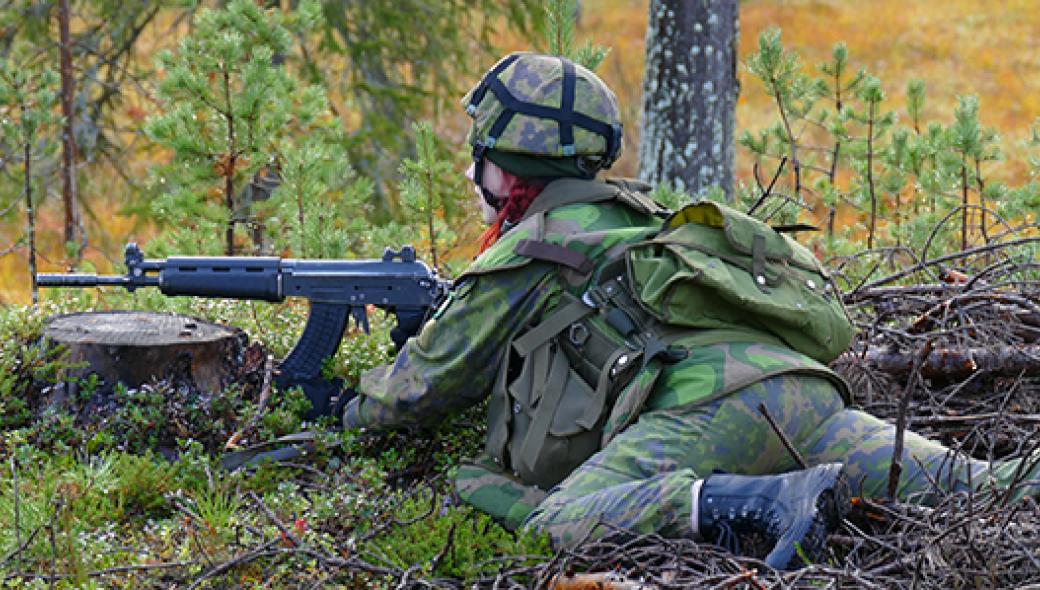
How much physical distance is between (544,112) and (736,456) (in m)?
1.44

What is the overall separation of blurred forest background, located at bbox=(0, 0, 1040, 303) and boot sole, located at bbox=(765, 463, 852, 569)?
3181mm

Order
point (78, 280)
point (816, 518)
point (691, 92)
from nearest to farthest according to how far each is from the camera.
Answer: point (816, 518) < point (78, 280) < point (691, 92)

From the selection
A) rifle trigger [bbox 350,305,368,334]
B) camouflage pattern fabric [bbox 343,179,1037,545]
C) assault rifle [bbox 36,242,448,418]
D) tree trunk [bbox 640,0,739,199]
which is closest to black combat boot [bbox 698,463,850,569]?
camouflage pattern fabric [bbox 343,179,1037,545]

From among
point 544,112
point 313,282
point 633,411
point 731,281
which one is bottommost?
point 633,411

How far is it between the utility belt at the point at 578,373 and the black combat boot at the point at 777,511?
527mm

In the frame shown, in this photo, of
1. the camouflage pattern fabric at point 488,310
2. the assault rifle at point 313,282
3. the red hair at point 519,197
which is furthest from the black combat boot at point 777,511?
the assault rifle at point 313,282

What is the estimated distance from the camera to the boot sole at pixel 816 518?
3.48 m

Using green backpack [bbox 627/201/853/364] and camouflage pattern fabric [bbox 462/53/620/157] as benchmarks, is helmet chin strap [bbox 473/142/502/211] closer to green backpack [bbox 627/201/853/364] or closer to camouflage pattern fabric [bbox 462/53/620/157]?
camouflage pattern fabric [bbox 462/53/620/157]

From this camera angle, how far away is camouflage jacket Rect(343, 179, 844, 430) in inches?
173

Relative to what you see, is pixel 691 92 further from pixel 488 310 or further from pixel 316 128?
pixel 488 310

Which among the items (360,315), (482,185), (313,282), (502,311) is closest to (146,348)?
(313,282)

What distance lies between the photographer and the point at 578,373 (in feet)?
14.2

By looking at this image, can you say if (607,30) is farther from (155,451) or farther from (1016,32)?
(155,451)

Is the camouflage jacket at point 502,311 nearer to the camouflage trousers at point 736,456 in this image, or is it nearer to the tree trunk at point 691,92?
the camouflage trousers at point 736,456
